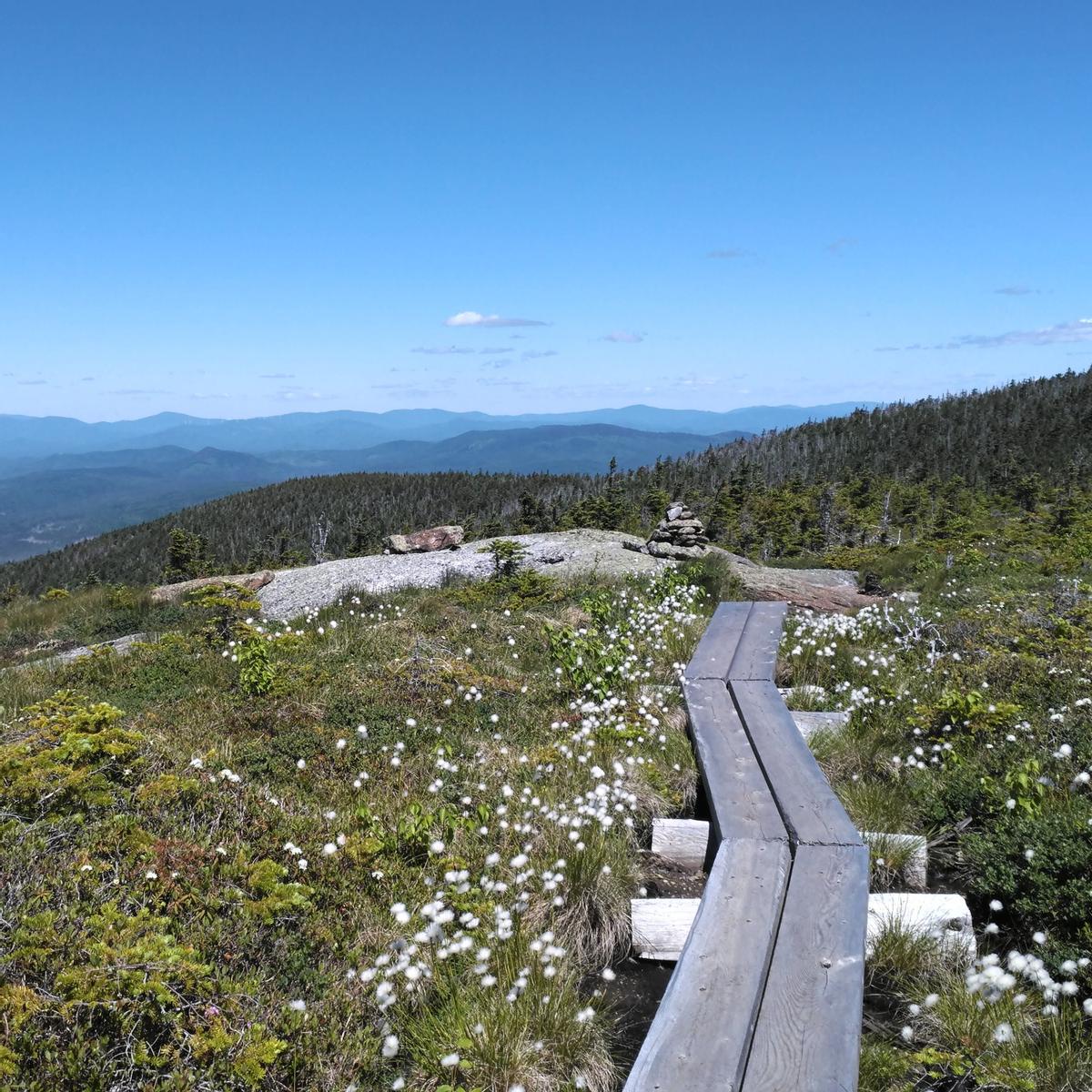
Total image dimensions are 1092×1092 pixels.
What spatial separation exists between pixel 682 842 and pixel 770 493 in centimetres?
6853

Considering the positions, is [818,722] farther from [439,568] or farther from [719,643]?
[439,568]

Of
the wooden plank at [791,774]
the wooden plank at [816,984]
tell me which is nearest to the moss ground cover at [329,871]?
the wooden plank at [791,774]

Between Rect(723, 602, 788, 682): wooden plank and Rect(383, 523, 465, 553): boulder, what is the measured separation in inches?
717

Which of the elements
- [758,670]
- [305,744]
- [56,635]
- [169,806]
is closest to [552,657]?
[758,670]

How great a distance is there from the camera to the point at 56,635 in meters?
12.8

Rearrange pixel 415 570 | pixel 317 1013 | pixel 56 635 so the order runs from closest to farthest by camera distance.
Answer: pixel 317 1013 < pixel 56 635 < pixel 415 570

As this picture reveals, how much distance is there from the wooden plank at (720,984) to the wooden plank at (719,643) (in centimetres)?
317

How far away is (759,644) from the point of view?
801cm

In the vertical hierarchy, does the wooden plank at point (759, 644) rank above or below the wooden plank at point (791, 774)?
above

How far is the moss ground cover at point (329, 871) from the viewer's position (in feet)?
9.51

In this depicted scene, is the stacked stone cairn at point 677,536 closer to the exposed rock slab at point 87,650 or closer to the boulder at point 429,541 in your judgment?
the boulder at point 429,541

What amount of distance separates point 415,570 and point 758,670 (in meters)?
14.9

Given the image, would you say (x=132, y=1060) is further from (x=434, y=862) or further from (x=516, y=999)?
(x=434, y=862)

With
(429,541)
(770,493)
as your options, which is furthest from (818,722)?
(770,493)
